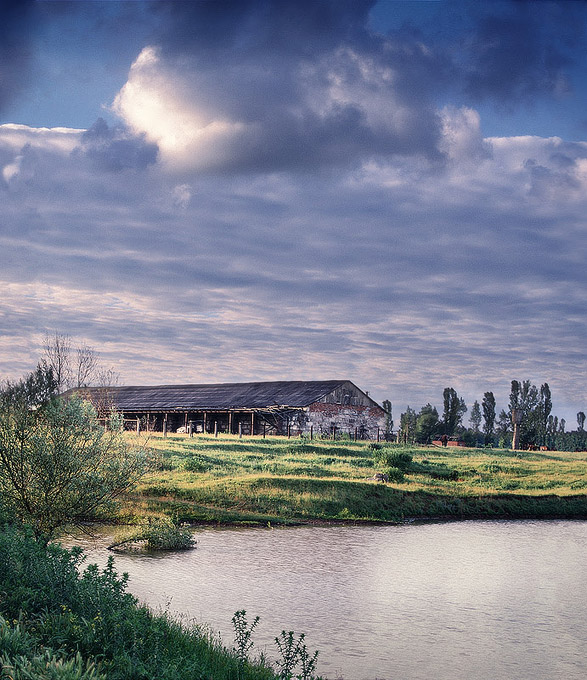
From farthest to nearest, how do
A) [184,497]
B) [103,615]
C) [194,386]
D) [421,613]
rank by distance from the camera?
[194,386]
[184,497]
[421,613]
[103,615]

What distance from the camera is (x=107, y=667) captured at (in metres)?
8.14

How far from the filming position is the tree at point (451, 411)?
96175 mm

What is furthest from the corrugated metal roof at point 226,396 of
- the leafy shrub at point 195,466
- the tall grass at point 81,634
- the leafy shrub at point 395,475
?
the tall grass at point 81,634

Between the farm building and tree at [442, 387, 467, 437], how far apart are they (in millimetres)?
21575

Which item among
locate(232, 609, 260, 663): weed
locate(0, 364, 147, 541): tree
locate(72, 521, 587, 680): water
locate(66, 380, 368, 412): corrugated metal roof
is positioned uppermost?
locate(66, 380, 368, 412): corrugated metal roof

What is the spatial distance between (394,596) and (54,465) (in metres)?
9.41

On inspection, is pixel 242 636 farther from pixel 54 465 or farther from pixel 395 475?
pixel 395 475

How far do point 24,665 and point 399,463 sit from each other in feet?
124

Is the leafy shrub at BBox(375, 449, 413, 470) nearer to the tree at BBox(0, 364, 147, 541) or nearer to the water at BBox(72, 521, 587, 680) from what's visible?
the water at BBox(72, 521, 587, 680)

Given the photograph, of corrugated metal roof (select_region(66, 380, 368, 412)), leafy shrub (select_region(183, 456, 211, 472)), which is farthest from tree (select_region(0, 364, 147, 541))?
corrugated metal roof (select_region(66, 380, 368, 412))

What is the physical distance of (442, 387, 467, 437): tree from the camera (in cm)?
9618

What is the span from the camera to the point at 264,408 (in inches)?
2687

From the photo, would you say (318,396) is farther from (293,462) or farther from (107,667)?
(107,667)

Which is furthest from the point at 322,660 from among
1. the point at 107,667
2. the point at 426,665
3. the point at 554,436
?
the point at 554,436
